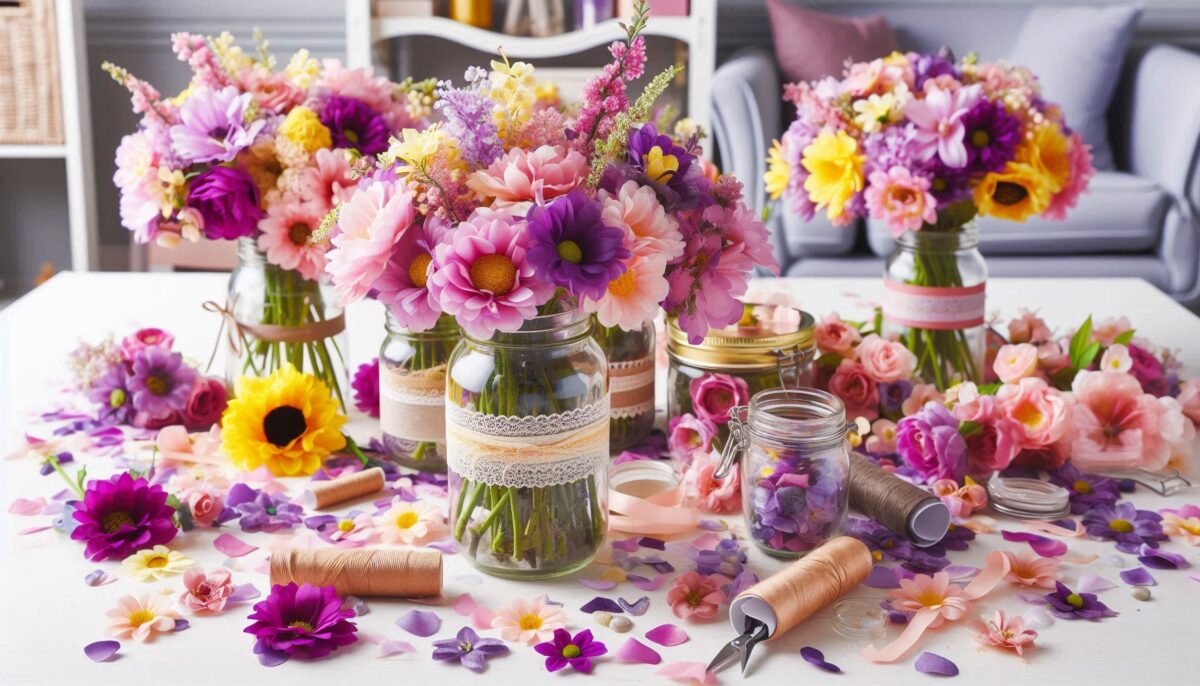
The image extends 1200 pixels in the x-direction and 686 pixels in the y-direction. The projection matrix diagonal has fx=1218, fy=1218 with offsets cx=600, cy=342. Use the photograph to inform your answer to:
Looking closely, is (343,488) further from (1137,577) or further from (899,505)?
(1137,577)

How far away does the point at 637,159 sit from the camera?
100cm

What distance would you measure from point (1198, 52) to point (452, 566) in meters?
4.27

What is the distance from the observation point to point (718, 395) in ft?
4.23

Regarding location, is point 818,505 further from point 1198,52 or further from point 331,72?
point 1198,52

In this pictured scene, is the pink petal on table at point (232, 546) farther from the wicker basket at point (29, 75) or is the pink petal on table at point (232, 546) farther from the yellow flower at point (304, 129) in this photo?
the wicker basket at point (29, 75)

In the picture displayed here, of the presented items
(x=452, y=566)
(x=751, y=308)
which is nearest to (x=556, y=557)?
(x=452, y=566)

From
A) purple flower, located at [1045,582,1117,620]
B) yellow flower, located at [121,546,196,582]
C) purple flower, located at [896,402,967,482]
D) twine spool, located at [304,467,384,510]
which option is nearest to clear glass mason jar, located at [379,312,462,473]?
twine spool, located at [304,467,384,510]

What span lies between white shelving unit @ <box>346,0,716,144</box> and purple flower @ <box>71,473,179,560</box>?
9.38ft

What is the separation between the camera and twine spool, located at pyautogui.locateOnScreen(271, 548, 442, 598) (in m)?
1.00

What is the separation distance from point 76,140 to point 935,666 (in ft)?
11.9

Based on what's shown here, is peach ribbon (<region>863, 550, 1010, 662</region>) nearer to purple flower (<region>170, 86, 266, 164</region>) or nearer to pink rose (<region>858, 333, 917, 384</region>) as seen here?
pink rose (<region>858, 333, 917, 384</region>)

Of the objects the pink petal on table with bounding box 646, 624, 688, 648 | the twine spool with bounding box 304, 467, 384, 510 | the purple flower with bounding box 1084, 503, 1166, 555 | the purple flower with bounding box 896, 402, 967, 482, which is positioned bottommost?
the pink petal on table with bounding box 646, 624, 688, 648

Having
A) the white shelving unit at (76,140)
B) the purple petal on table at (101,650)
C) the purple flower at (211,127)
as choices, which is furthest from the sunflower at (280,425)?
the white shelving unit at (76,140)

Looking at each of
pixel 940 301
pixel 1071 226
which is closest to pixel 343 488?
pixel 940 301
